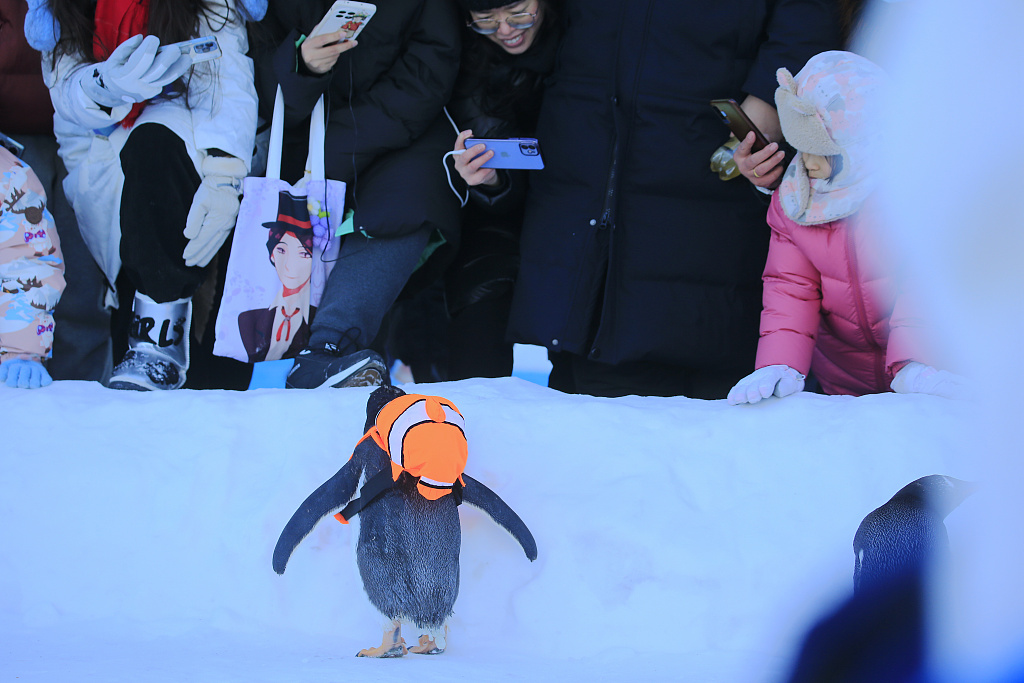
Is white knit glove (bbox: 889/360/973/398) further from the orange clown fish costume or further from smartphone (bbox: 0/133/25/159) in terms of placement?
smartphone (bbox: 0/133/25/159)

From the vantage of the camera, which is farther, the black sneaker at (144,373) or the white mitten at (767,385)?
the black sneaker at (144,373)

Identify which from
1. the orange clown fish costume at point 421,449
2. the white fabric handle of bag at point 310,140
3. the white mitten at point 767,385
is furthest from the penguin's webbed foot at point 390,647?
the white fabric handle of bag at point 310,140

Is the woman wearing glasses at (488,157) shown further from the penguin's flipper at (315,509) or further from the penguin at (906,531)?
the penguin at (906,531)

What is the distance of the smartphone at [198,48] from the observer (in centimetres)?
200

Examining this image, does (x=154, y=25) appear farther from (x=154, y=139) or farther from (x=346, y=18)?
(x=346, y=18)

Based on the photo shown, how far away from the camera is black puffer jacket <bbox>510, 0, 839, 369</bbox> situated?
2.09 m

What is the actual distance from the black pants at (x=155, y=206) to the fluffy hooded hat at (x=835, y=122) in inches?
59.3

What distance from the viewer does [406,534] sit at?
4.15ft

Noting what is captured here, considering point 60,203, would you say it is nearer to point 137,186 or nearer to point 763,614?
point 137,186

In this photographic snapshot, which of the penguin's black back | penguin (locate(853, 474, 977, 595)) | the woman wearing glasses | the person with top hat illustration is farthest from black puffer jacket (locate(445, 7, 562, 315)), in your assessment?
penguin (locate(853, 474, 977, 595))

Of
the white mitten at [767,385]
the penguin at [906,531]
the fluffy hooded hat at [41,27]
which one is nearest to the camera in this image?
the penguin at [906,531]

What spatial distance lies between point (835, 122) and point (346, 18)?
3.99 ft

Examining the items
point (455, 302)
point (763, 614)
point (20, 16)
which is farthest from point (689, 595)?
point (20, 16)

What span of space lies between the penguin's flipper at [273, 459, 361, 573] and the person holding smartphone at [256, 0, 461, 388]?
77cm
